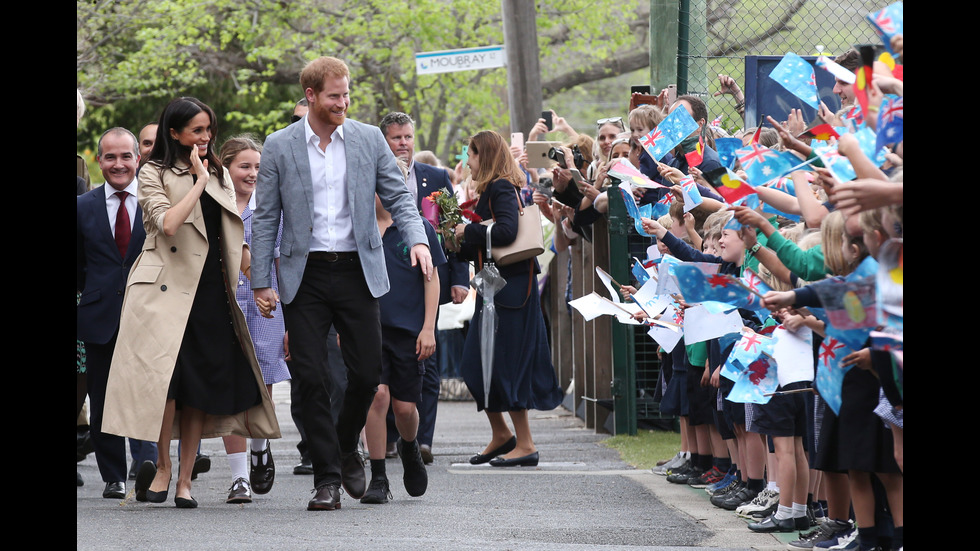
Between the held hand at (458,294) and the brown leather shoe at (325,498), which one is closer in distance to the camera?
the brown leather shoe at (325,498)

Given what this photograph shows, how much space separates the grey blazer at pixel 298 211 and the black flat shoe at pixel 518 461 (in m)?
2.50

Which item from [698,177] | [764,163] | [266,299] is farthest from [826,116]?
[266,299]

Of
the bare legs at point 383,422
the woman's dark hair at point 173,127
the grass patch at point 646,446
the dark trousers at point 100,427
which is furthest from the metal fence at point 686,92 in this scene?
the woman's dark hair at point 173,127

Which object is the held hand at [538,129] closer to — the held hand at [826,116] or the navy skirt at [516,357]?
the navy skirt at [516,357]

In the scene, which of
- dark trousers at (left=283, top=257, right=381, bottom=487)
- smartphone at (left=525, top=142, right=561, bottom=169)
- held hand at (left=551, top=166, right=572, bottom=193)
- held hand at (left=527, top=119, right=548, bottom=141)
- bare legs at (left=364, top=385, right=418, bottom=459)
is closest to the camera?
dark trousers at (left=283, top=257, right=381, bottom=487)

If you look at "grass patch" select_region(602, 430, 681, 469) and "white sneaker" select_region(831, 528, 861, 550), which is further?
"grass patch" select_region(602, 430, 681, 469)

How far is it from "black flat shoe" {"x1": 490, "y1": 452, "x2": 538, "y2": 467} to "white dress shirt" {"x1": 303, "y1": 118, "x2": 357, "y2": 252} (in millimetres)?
2677

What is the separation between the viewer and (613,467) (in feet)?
27.8

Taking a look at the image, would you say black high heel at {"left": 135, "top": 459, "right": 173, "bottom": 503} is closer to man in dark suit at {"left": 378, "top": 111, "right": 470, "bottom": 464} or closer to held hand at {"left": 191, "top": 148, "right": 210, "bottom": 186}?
held hand at {"left": 191, "top": 148, "right": 210, "bottom": 186}

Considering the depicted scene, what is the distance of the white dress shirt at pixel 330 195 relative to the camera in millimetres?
6312

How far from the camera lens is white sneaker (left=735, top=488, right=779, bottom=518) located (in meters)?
6.16

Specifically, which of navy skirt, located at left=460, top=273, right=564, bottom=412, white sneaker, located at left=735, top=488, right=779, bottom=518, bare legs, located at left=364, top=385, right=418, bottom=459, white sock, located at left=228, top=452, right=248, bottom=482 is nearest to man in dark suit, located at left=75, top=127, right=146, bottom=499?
white sock, located at left=228, top=452, right=248, bottom=482

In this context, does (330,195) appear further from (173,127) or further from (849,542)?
(849,542)

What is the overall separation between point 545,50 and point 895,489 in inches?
827
